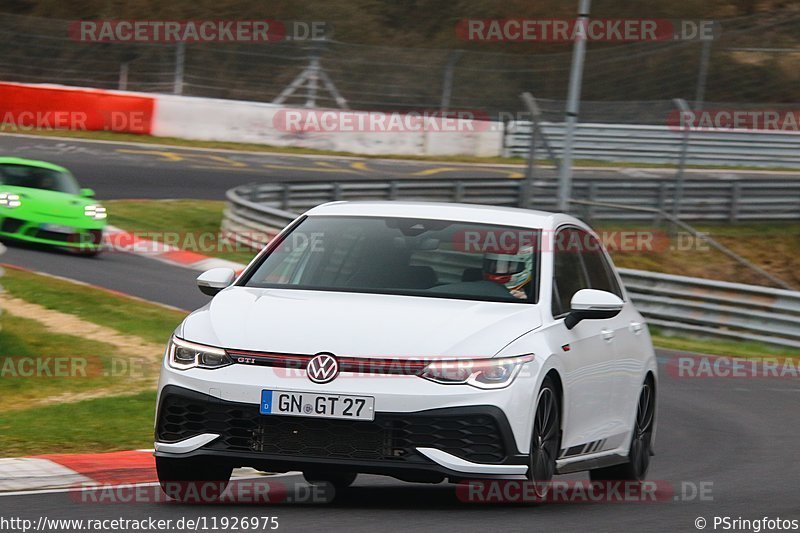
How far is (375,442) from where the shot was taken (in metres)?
6.46

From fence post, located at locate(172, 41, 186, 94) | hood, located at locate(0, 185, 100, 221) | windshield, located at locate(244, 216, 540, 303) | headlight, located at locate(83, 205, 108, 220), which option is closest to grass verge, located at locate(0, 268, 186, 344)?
hood, located at locate(0, 185, 100, 221)

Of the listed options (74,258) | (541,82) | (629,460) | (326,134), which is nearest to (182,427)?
(629,460)

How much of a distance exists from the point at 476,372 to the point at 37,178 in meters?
14.4

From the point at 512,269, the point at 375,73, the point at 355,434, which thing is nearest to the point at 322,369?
the point at 355,434

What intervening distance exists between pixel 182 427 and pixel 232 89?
28.4 meters

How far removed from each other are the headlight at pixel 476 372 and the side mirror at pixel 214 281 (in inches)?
60.5

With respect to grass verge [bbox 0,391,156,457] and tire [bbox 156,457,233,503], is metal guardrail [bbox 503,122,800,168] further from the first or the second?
tire [bbox 156,457,233,503]

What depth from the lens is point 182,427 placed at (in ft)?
22.0

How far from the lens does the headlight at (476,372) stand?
650 centimetres

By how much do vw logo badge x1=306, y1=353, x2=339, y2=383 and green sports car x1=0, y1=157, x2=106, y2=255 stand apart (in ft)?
44.6

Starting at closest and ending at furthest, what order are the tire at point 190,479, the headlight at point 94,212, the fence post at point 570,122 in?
the tire at point 190,479 < the headlight at point 94,212 < the fence post at point 570,122

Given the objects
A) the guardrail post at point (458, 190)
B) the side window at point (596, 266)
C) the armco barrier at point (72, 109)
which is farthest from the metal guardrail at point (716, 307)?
the armco barrier at point (72, 109)

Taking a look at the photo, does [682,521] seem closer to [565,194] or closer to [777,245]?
[565,194]

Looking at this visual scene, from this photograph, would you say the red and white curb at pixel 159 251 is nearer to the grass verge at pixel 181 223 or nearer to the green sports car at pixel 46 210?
the grass verge at pixel 181 223
